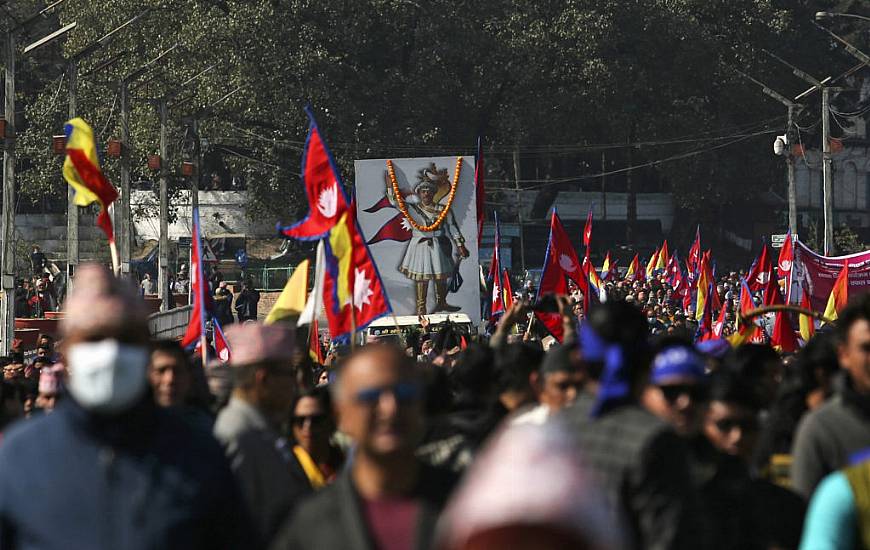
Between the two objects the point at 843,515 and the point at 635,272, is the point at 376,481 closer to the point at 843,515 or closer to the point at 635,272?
the point at 843,515

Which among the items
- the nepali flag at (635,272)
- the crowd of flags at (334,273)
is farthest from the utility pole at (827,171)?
the crowd of flags at (334,273)

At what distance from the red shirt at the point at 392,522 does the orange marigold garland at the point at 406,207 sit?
1826cm

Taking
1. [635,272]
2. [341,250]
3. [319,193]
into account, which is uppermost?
[319,193]

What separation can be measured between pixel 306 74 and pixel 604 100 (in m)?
9.70

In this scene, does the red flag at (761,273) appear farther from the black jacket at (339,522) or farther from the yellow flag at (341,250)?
the black jacket at (339,522)

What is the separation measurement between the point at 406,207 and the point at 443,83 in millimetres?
27249

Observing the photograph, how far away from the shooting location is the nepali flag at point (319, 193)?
10.8m

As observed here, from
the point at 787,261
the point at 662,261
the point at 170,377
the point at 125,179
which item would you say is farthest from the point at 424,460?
the point at 662,261

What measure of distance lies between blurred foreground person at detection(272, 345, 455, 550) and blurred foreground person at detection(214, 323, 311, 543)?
3.05 feet

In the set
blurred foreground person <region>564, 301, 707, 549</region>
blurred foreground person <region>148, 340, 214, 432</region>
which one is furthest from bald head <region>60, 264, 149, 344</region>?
blurred foreground person <region>148, 340, 214, 432</region>

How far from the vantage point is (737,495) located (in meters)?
4.32

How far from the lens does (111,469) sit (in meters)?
3.50

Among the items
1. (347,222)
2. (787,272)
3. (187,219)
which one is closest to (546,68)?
(187,219)

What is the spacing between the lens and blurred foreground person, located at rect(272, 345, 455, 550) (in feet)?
10.8
